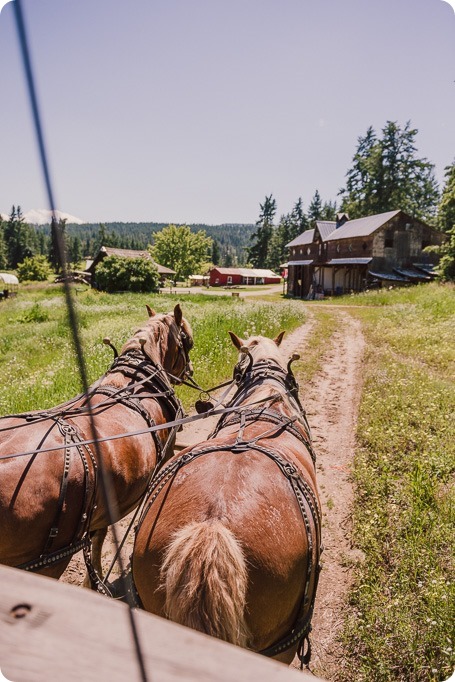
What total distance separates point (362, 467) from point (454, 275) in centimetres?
2548

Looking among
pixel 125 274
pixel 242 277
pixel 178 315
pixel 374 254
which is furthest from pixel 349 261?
pixel 242 277

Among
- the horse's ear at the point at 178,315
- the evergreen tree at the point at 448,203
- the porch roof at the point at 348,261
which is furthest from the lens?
the porch roof at the point at 348,261

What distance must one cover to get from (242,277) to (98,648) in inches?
3166

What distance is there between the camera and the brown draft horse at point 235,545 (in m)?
1.75

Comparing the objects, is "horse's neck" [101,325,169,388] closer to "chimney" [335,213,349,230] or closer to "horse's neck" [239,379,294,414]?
"horse's neck" [239,379,294,414]

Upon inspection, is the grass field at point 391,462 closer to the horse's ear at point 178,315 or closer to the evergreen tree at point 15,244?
the horse's ear at point 178,315

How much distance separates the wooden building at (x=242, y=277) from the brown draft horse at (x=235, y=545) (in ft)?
252

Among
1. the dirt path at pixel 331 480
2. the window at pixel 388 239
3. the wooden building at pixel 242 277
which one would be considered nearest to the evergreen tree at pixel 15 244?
the wooden building at pixel 242 277

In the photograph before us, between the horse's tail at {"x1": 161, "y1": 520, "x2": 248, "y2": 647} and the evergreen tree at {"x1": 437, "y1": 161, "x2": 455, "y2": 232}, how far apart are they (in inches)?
1353

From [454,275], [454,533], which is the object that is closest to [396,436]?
[454,533]

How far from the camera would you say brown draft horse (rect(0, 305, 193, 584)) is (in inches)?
99.0

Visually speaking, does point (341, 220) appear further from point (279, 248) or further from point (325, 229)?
point (279, 248)

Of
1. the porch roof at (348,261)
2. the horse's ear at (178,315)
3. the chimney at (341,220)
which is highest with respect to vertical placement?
the chimney at (341,220)

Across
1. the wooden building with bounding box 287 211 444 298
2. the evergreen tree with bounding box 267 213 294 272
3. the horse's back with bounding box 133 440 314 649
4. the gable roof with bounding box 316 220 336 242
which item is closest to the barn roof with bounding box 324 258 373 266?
the wooden building with bounding box 287 211 444 298
